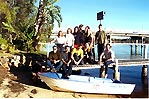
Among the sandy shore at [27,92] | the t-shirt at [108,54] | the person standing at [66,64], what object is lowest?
the sandy shore at [27,92]

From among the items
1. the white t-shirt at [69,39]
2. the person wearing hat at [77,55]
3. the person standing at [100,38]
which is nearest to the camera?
the person wearing hat at [77,55]

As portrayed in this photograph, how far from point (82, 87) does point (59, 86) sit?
0.77 metres

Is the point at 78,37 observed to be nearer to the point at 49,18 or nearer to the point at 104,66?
the point at 104,66

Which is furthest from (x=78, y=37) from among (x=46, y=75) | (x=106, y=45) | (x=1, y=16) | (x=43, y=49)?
(x=1, y=16)

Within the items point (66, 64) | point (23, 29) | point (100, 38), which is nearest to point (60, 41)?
point (66, 64)

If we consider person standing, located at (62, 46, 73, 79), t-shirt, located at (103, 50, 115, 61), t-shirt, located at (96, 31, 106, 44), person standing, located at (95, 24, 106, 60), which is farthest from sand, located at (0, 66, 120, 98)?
t-shirt, located at (96, 31, 106, 44)

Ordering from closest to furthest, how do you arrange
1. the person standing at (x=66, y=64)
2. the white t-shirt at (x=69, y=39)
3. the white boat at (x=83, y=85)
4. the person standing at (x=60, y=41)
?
the white boat at (x=83, y=85), the person standing at (x=66, y=64), the person standing at (x=60, y=41), the white t-shirt at (x=69, y=39)

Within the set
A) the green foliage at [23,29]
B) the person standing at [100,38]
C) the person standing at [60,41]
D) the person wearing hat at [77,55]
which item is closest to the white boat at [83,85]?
the person wearing hat at [77,55]

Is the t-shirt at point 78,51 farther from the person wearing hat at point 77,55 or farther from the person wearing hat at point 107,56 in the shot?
the person wearing hat at point 107,56

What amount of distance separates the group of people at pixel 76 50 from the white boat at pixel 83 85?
28 centimetres

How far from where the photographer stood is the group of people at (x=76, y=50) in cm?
1088

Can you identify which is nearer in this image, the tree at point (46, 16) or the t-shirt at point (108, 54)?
the t-shirt at point (108, 54)

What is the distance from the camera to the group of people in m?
10.9

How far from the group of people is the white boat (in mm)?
279
